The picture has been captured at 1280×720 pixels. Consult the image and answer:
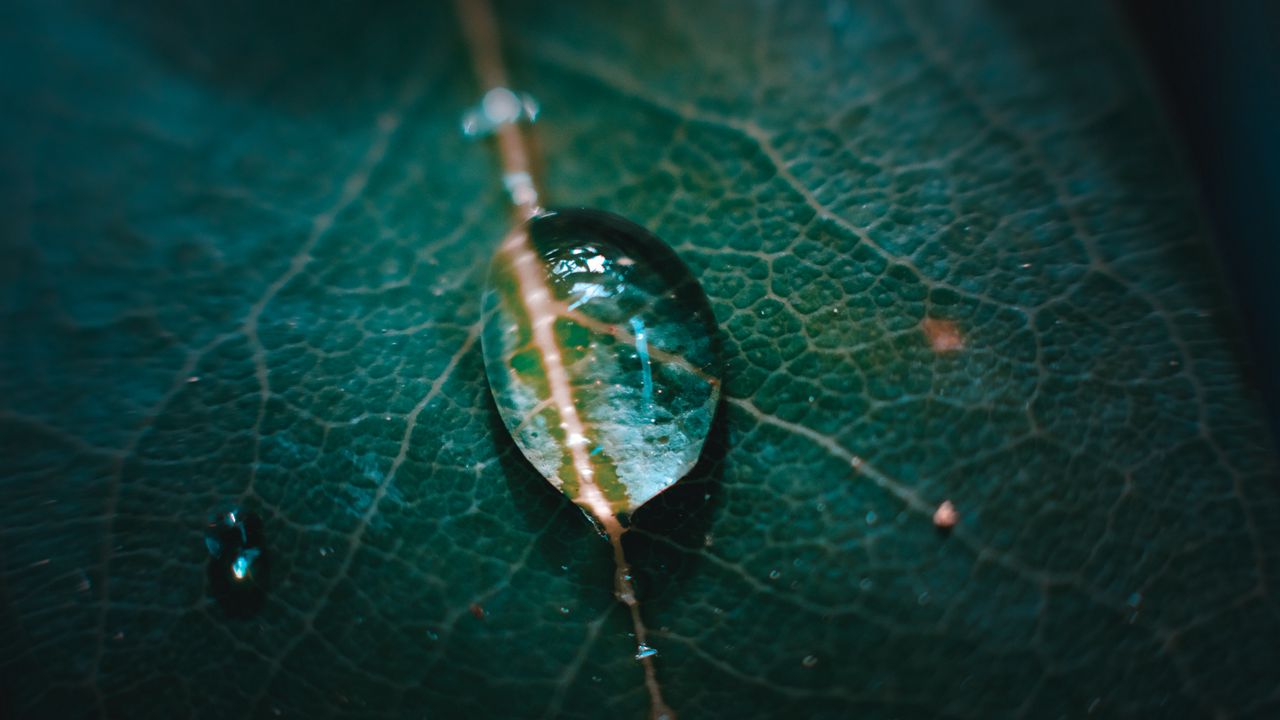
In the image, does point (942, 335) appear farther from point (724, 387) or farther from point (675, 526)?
point (675, 526)

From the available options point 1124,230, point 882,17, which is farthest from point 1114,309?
point 882,17

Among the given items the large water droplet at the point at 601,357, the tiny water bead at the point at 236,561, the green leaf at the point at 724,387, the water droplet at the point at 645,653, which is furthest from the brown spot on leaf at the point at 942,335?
the tiny water bead at the point at 236,561

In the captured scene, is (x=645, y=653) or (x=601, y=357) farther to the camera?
(x=601, y=357)

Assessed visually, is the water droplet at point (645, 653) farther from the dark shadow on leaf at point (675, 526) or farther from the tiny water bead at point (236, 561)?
the tiny water bead at point (236, 561)

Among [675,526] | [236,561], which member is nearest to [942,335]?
[675,526]

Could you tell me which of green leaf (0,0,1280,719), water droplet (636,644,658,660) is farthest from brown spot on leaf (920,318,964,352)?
water droplet (636,644,658,660)

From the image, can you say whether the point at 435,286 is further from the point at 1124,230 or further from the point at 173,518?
the point at 1124,230
